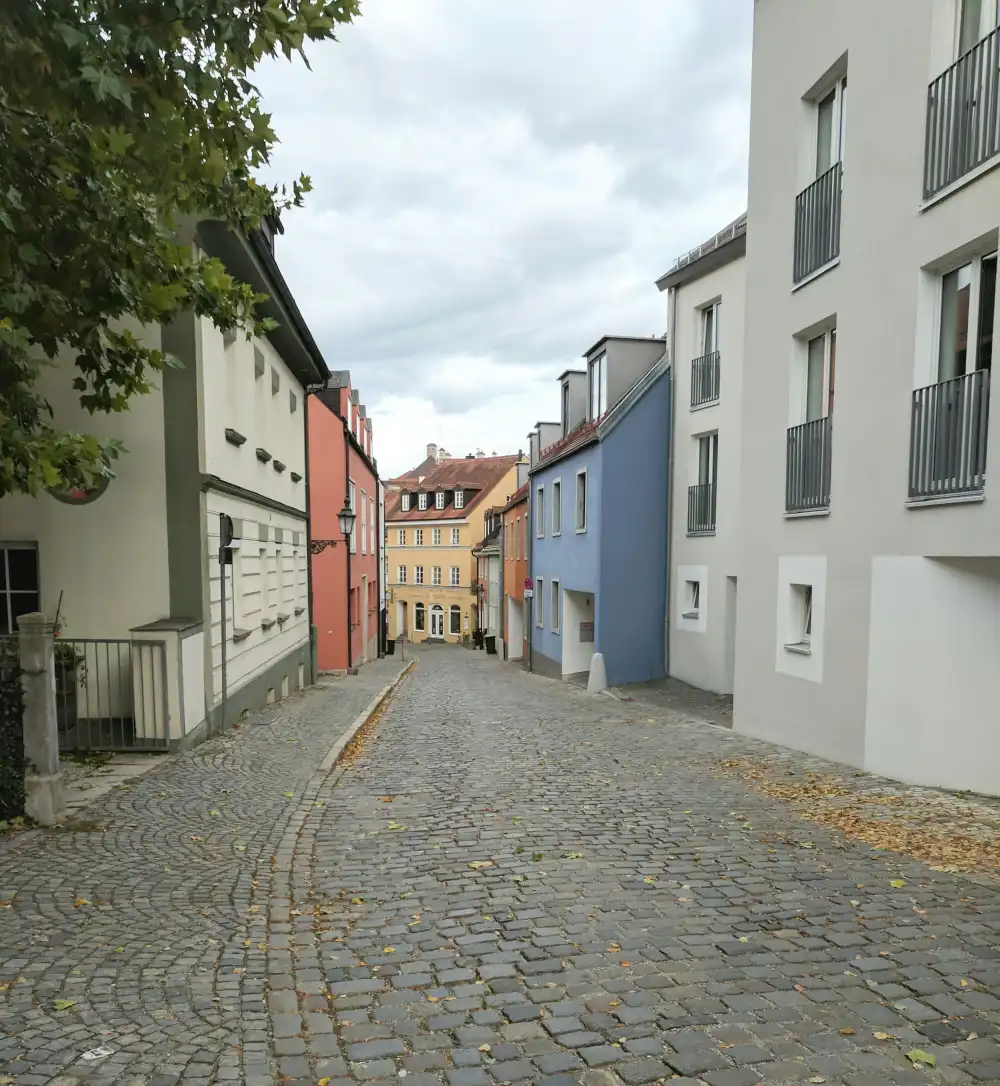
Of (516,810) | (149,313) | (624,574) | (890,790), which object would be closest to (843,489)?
(890,790)

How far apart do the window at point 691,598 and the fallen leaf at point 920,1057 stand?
15.6m

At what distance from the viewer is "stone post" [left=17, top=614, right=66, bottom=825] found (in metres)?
5.87

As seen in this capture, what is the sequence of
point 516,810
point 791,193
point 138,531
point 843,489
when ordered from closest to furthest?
point 516,810 < point 843,489 < point 138,531 < point 791,193

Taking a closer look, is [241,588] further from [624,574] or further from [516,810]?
[624,574]

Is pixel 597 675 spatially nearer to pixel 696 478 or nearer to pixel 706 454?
pixel 696 478

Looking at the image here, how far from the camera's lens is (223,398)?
35.6 feet

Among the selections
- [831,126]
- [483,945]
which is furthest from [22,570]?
[831,126]

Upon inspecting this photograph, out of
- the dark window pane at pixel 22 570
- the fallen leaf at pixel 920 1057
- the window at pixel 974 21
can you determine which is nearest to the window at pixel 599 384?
the window at pixel 974 21

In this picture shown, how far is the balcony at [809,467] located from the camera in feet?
31.7

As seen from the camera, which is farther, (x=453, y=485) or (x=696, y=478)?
(x=453, y=485)

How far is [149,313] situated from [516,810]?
16.1 feet

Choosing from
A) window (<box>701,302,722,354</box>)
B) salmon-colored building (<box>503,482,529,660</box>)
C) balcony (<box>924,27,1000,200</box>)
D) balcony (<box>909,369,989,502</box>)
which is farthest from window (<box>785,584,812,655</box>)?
salmon-colored building (<box>503,482,529,660</box>)

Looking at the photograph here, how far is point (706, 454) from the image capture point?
18.6m

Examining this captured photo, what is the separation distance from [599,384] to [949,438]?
14612mm
